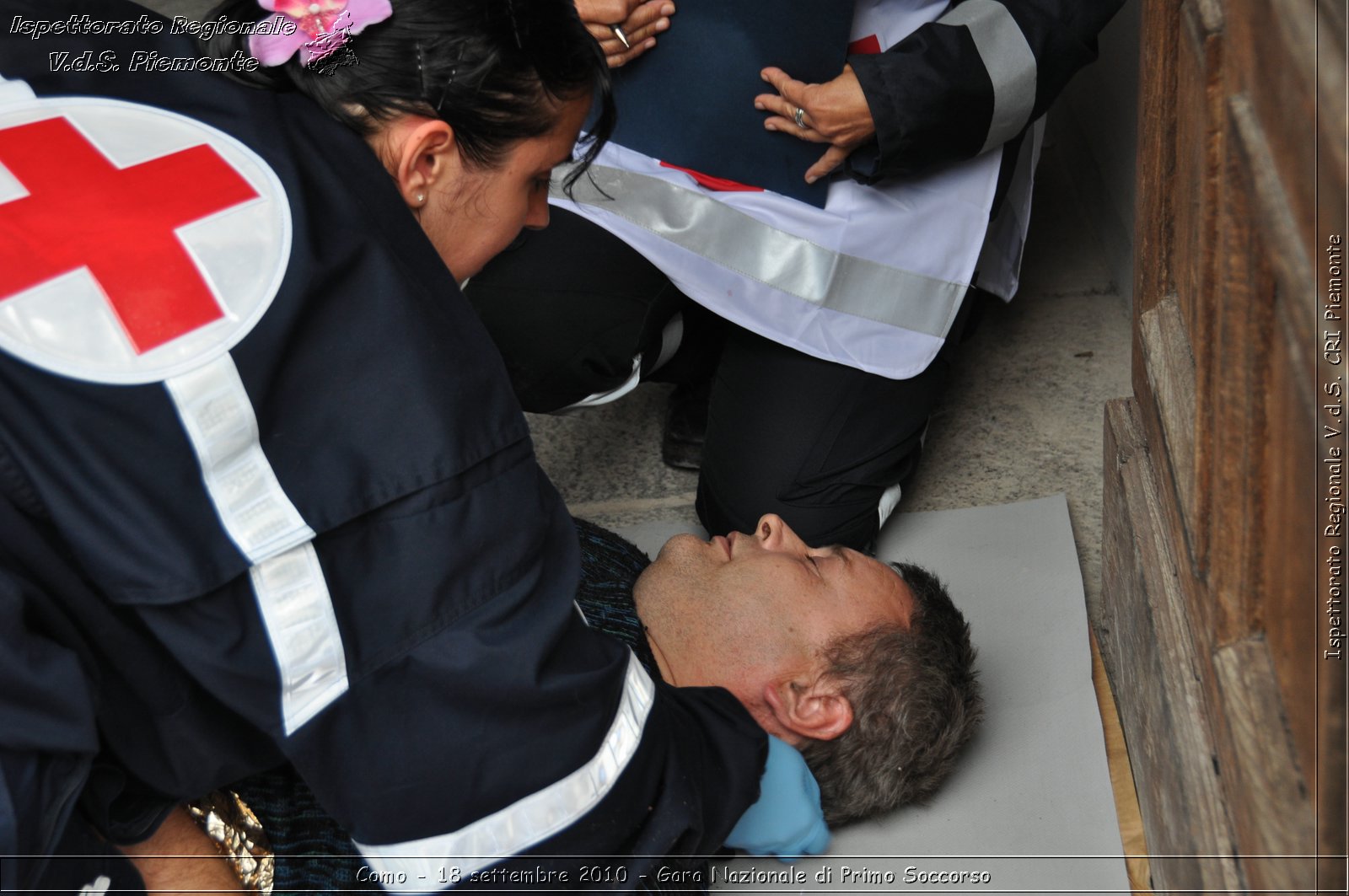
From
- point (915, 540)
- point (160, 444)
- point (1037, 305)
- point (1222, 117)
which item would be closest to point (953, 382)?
point (1037, 305)

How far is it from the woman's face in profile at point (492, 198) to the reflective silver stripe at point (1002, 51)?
32.8 inches

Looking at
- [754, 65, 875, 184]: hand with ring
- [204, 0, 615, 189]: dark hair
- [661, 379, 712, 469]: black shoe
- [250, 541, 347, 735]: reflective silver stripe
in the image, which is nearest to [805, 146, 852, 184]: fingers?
[754, 65, 875, 184]: hand with ring

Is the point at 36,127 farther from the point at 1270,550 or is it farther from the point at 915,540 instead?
the point at 915,540

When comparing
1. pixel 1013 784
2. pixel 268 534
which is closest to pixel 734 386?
pixel 1013 784

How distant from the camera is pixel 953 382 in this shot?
110 inches

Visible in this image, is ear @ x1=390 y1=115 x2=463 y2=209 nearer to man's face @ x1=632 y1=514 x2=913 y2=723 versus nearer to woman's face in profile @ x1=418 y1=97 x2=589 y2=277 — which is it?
woman's face in profile @ x1=418 y1=97 x2=589 y2=277

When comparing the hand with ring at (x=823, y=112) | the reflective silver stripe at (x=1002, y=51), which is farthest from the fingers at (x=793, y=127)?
the reflective silver stripe at (x=1002, y=51)

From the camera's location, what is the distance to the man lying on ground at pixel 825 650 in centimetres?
176

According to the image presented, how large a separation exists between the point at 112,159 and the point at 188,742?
570mm

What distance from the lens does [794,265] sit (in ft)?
6.91

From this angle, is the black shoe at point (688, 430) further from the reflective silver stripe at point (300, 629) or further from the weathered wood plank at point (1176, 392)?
the reflective silver stripe at point (300, 629)

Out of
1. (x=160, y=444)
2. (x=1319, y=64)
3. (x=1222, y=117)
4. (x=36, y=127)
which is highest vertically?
(x=1319, y=64)

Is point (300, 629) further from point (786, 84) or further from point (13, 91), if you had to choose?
point (786, 84)

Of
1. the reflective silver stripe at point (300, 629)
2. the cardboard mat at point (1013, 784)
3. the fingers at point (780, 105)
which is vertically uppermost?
the fingers at point (780, 105)
